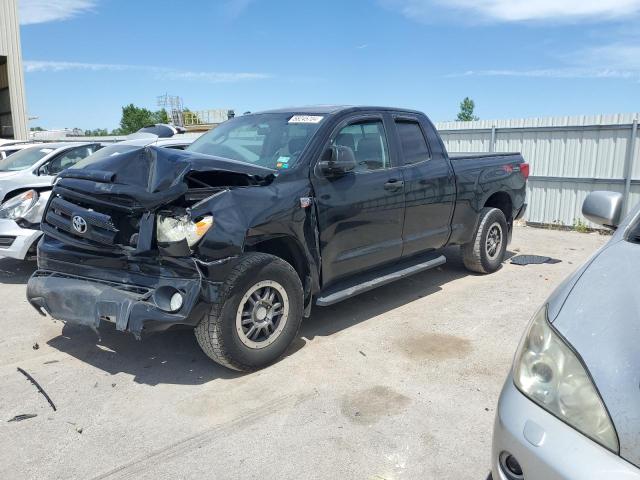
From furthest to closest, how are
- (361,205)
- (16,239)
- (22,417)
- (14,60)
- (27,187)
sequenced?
(14,60) < (27,187) < (16,239) < (361,205) < (22,417)

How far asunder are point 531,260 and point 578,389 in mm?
6269

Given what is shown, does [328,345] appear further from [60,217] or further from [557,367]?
[557,367]

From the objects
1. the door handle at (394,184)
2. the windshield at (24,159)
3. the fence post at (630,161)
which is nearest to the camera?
the door handle at (394,184)

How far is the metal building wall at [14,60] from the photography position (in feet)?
67.5

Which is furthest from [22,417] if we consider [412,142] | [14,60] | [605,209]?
[14,60]

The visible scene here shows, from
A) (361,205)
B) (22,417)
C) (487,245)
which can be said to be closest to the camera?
(22,417)

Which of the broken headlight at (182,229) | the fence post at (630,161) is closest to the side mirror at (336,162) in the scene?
the broken headlight at (182,229)

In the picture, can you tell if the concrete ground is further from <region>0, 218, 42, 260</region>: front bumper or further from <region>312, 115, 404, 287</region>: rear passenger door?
<region>0, 218, 42, 260</region>: front bumper

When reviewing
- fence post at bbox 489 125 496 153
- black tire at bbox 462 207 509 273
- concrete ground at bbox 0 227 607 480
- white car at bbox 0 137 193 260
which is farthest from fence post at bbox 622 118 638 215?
white car at bbox 0 137 193 260

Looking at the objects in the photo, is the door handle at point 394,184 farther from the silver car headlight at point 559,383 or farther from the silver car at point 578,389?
the silver car headlight at point 559,383

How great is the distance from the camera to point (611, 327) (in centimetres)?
186

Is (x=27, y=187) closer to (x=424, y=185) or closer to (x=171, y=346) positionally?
(x=171, y=346)

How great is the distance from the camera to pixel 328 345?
4379 mm

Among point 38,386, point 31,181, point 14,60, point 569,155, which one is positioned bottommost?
point 38,386
